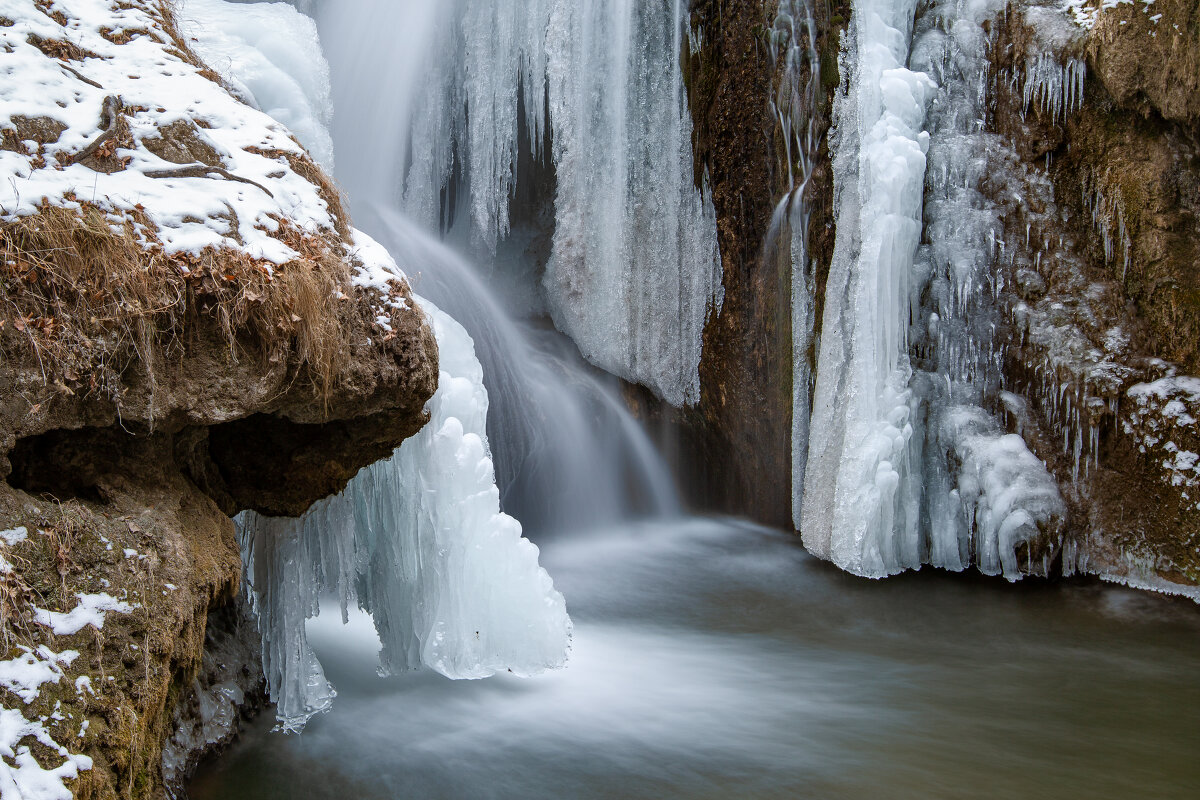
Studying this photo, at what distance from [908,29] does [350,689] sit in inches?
245

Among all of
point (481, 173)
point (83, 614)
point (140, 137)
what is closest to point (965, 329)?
point (481, 173)

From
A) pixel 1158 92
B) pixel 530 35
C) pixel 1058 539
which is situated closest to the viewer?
pixel 1158 92

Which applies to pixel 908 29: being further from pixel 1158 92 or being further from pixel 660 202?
pixel 660 202

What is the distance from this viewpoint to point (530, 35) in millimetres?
9141

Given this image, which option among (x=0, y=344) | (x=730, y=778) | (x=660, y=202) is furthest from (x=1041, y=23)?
(x=0, y=344)

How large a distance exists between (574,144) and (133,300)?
6.65 m

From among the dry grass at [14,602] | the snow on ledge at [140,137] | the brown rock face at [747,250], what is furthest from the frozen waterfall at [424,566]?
the brown rock face at [747,250]

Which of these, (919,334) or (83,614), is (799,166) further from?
(83,614)

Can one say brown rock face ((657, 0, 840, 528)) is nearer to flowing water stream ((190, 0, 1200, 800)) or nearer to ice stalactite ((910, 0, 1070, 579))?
flowing water stream ((190, 0, 1200, 800))

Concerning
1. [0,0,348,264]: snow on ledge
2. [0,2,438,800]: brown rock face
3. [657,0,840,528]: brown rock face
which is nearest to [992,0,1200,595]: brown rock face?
[657,0,840,528]: brown rock face

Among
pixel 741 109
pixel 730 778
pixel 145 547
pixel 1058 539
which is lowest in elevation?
pixel 730 778

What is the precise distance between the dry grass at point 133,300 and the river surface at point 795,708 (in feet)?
6.11

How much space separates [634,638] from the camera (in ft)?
Result: 18.9

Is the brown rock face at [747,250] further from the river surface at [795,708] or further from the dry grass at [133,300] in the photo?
the dry grass at [133,300]
